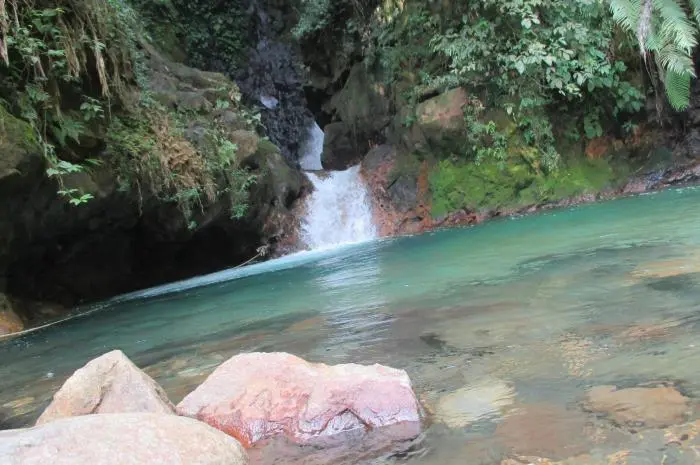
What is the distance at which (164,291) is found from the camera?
34.2 ft

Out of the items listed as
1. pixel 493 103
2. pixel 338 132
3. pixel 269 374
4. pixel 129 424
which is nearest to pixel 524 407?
pixel 269 374

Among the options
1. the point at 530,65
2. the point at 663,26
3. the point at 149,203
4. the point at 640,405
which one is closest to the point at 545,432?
the point at 640,405

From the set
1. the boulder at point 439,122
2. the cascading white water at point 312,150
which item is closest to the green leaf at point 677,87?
the boulder at point 439,122

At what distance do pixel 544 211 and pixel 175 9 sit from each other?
1208cm

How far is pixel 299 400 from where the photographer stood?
9.80 feet

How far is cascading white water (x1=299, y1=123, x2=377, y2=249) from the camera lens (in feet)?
44.7

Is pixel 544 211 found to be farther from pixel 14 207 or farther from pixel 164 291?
pixel 14 207

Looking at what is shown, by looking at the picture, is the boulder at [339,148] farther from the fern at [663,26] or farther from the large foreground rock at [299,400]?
the large foreground rock at [299,400]

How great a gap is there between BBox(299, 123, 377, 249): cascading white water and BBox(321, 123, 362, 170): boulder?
41.9 inches

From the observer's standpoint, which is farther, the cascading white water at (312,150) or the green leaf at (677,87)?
the cascading white water at (312,150)

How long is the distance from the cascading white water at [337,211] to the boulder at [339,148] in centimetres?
106

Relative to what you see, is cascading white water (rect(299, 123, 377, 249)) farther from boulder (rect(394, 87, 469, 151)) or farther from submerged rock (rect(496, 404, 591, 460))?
submerged rock (rect(496, 404, 591, 460))

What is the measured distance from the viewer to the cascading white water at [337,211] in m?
13.6

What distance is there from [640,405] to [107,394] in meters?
2.69
